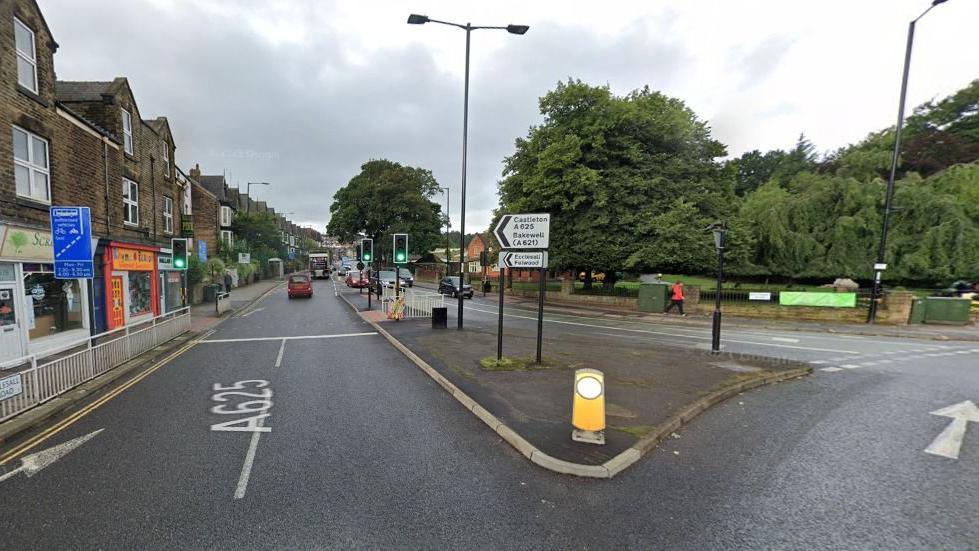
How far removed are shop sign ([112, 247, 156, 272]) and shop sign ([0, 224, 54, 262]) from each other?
3.34 metres

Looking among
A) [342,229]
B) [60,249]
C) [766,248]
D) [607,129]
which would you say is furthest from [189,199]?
[766,248]

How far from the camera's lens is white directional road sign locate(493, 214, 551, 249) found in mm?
7711

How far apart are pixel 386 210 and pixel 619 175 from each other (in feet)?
119

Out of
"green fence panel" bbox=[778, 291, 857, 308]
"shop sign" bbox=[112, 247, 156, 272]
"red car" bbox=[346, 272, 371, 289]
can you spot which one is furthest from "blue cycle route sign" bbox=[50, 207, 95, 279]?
"red car" bbox=[346, 272, 371, 289]

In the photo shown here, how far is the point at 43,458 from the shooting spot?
4.64 m

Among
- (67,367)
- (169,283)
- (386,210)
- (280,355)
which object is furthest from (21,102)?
(386,210)

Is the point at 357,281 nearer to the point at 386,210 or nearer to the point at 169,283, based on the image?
the point at 386,210

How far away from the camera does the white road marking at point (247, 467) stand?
156 inches

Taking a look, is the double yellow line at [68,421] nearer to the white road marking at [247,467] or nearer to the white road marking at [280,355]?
the white road marking at [280,355]

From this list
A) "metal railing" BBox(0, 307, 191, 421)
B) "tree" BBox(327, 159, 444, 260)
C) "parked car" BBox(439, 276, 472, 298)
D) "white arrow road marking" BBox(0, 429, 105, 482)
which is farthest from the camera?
"tree" BBox(327, 159, 444, 260)

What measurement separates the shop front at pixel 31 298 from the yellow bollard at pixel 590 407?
10655 millimetres

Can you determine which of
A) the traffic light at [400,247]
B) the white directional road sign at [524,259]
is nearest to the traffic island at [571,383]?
the white directional road sign at [524,259]

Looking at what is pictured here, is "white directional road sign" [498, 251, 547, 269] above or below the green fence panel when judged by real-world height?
above

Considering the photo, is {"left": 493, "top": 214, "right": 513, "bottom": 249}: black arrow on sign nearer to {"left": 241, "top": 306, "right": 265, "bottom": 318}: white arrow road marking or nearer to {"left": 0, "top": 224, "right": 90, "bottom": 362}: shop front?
{"left": 0, "top": 224, "right": 90, "bottom": 362}: shop front
